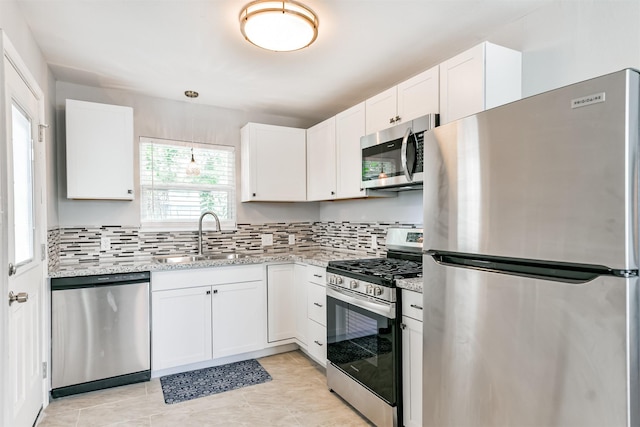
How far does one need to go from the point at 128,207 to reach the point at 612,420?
348cm

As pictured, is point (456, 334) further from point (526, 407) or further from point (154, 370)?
point (154, 370)

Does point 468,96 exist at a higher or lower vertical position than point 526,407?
higher

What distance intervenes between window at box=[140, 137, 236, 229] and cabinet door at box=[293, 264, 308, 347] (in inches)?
35.8

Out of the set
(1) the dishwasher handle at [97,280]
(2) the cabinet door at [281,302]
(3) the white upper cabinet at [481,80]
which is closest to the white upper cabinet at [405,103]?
(3) the white upper cabinet at [481,80]

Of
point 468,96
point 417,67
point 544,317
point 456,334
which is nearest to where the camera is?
point 544,317

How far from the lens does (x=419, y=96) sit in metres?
2.39

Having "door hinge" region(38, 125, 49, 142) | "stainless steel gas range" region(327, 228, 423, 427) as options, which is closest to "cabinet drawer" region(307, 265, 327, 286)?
"stainless steel gas range" region(327, 228, 423, 427)

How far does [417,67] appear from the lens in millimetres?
2770

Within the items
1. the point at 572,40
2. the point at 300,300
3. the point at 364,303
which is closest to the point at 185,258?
the point at 300,300

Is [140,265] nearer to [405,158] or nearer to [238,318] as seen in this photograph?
[238,318]

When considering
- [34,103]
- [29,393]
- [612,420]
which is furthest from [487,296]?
[34,103]

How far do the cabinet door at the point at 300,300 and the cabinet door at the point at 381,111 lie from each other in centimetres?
134

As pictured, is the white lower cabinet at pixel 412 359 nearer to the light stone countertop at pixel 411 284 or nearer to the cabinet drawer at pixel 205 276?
the light stone countertop at pixel 411 284

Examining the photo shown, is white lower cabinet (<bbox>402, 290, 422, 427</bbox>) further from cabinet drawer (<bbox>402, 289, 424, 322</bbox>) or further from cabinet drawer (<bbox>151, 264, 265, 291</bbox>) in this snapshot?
cabinet drawer (<bbox>151, 264, 265, 291</bbox>)
